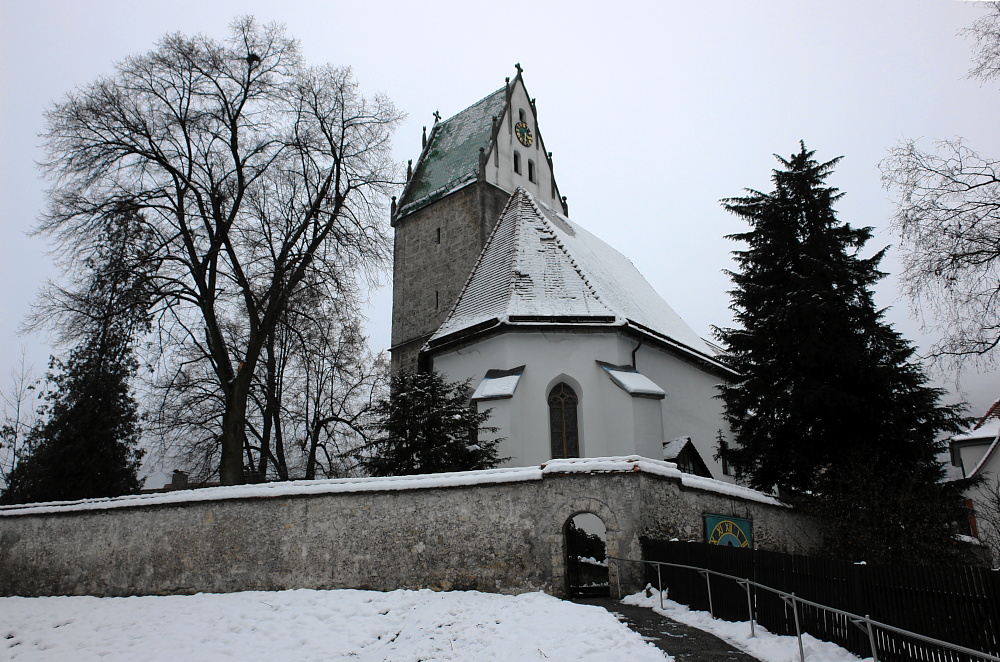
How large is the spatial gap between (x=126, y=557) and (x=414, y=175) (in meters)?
20.0

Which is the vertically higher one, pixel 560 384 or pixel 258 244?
pixel 258 244

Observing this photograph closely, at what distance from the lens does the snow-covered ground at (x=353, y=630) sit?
8375 mm

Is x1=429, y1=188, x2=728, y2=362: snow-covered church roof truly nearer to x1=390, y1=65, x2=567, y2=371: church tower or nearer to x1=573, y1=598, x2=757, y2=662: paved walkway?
x1=390, y1=65, x2=567, y2=371: church tower

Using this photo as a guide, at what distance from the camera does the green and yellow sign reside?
1253 cm

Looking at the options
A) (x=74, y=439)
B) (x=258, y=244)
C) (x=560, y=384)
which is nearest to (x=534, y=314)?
(x=560, y=384)

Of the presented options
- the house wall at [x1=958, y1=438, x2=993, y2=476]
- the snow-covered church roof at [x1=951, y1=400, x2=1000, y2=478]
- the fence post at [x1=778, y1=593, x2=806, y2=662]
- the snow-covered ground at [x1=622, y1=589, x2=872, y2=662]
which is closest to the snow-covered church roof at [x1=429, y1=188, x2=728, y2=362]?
the snow-covered ground at [x1=622, y1=589, x2=872, y2=662]

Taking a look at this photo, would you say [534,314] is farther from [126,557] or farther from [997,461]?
[997,461]

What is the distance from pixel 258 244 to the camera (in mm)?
18297

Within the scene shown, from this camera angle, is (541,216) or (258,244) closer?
(258,244)

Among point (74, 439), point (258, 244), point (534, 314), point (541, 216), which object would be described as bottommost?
point (74, 439)

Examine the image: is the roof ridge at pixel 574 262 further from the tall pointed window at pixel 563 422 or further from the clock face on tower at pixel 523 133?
the clock face on tower at pixel 523 133

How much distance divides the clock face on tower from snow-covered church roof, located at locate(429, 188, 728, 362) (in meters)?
5.42

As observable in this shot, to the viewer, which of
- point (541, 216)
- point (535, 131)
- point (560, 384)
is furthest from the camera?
point (535, 131)

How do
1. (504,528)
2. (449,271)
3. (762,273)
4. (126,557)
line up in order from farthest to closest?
1. (449,271)
2. (762,273)
3. (126,557)
4. (504,528)
